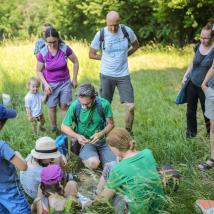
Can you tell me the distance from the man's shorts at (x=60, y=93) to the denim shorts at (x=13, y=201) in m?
2.77

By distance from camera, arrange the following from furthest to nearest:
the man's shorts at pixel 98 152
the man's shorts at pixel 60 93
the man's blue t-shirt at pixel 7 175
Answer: the man's shorts at pixel 60 93, the man's shorts at pixel 98 152, the man's blue t-shirt at pixel 7 175

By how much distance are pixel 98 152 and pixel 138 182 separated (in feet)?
6.33

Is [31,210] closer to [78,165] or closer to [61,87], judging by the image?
[78,165]

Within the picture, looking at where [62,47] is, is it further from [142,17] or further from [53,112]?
[142,17]

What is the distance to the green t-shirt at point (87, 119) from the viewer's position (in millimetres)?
5266

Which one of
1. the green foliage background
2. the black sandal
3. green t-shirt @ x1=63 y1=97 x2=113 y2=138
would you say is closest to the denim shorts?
green t-shirt @ x1=63 y1=97 x2=113 y2=138

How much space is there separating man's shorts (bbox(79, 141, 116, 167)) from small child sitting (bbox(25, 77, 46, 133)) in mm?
1514

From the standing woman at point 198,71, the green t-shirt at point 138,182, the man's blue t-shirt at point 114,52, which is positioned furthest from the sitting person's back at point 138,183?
the man's blue t-shirt at point 114,52

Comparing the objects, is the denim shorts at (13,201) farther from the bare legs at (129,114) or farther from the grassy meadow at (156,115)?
the bare legs at (129,114)

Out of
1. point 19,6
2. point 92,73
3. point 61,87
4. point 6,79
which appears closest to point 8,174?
point 61,87

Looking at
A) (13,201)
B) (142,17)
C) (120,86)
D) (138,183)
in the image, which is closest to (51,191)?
(13,201)

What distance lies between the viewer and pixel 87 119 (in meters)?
5.29

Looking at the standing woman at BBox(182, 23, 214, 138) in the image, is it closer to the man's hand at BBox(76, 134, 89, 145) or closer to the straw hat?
the man's hand at BBox(76, 134, 89, 145)

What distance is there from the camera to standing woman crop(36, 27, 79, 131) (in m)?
6.39
